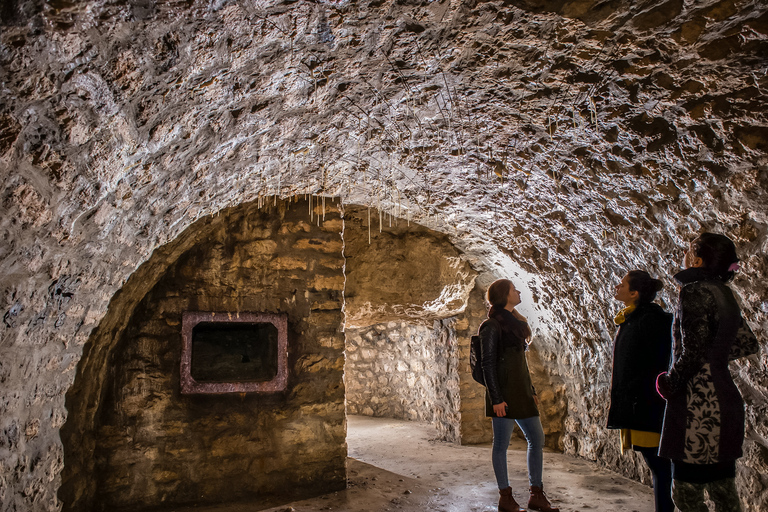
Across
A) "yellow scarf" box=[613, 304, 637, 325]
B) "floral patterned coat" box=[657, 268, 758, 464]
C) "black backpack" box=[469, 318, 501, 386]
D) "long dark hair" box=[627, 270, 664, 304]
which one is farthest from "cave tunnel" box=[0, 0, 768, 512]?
"black backpack" box=[469, 318, 501, 386]

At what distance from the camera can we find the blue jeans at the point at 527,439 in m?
2.81

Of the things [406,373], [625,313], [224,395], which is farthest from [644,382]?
[406,373]

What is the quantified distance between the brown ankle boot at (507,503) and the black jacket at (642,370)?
876 mm

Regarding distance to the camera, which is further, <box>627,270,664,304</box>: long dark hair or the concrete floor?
the concrete floor

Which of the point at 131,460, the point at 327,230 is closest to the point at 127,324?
the point at 131,460

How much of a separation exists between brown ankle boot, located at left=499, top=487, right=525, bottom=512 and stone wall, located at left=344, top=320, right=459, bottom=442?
2.56m

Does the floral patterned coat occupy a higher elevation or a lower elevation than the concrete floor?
higher

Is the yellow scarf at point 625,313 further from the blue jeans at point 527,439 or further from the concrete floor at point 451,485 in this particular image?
the concrete floor at point 451,485

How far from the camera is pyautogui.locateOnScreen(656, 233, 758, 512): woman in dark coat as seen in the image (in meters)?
1.75

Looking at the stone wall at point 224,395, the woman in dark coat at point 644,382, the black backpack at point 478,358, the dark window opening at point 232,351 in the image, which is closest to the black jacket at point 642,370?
the woman in dark coat at point 644,382

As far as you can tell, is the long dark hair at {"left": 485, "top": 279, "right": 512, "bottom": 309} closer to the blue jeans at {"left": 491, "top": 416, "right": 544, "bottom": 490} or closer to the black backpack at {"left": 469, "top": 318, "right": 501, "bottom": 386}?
the black backpack at {"left": 469, "top": 318, "right": 501, "bottom": 386}

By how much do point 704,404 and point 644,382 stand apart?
1.63 ft

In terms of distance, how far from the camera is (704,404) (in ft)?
5.81

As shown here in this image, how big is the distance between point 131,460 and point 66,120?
2.57m
